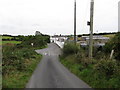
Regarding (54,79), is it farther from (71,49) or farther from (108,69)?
(71,49)

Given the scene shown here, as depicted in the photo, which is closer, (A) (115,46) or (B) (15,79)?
(B) (15,79)

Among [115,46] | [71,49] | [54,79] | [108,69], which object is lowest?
[54,79]

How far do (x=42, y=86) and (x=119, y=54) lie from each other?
853cm

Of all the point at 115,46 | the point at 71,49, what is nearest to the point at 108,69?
the point at 115,46

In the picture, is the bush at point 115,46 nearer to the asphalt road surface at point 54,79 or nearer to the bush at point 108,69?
the asphalt road surface at point 54,79

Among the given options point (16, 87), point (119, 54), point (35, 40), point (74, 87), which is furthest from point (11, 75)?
point (35, 40)

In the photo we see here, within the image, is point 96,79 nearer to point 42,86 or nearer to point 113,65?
point 113,65

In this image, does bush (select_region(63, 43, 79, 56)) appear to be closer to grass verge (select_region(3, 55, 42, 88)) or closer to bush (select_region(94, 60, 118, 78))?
grass verge (select_region(3, 55, 42, 88))

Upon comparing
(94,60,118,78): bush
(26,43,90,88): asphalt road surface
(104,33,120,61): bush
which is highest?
(104,33,120,61): bush

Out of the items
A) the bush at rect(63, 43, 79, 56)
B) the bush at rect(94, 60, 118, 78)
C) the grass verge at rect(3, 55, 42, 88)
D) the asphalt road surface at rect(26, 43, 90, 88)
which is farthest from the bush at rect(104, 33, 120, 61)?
the grass verge at rect(3, 55, 42, 88)

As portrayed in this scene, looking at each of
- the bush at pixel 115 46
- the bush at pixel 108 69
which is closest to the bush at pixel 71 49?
the bush at pixel 115 46

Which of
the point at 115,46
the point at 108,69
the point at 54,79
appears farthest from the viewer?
the point at 115,46

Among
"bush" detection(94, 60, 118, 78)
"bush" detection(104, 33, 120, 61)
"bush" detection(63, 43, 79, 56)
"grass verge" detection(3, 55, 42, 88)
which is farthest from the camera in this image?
"bush" detection(63, 43, 79, 56)

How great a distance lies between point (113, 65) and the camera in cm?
1177
